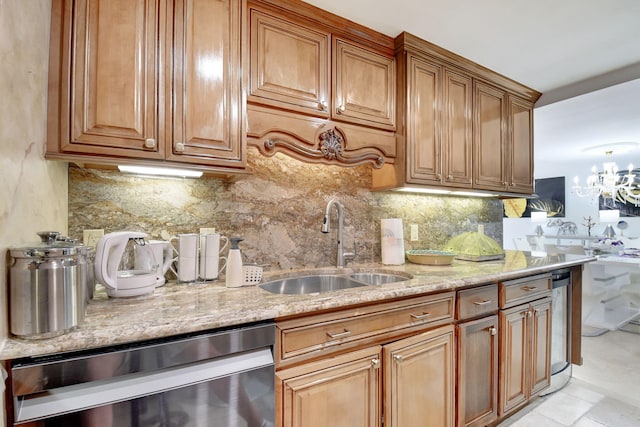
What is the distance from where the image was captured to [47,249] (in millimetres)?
745

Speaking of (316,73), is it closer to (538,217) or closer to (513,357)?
(513,357)

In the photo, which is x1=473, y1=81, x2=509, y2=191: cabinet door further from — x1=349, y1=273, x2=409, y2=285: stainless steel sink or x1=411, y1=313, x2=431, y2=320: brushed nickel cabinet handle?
x1=411, y1=313, x2=431, y2=320: brushed nickel cabinet handle

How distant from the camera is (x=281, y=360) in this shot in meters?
1.06

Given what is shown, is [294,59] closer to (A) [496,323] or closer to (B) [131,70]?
(B) [131,70]

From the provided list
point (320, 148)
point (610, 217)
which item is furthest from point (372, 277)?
point (610, 217)

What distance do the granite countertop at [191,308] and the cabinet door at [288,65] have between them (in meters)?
0.93

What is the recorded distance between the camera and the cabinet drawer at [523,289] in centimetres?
180

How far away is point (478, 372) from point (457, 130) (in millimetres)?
1572

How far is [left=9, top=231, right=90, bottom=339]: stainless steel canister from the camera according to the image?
73 cm

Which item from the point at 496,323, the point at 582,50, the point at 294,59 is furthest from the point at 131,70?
the point at 582,50

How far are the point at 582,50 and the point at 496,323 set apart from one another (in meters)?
Result: 1.93

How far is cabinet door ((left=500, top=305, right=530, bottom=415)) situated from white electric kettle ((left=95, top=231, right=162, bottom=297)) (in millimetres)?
1911

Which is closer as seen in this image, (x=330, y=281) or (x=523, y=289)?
(x=330, y=281)

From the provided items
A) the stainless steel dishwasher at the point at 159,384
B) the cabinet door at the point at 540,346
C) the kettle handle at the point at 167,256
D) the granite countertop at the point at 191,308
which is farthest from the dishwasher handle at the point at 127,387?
the cabinet door at the point at 540,346
